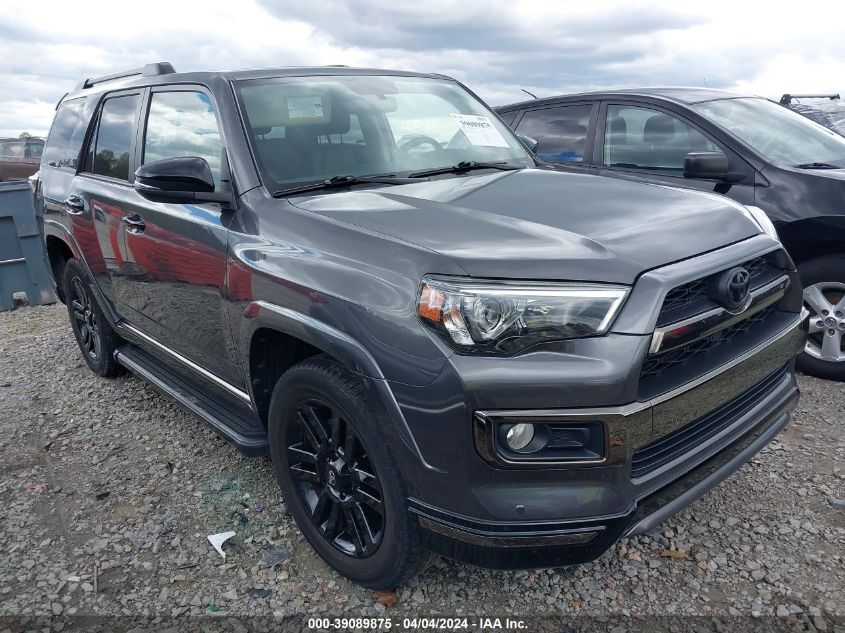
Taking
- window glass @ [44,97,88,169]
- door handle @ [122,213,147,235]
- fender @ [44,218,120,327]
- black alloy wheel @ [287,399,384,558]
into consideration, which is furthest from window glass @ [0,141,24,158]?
black alloy wheel @ [287,399,384,558]

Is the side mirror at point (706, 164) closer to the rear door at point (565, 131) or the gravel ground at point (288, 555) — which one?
the rear door at point (565, 131)

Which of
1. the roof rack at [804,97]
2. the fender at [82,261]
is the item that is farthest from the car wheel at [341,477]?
the roof rack at [804,97]

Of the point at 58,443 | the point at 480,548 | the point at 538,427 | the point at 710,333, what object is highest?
the point at 710,333

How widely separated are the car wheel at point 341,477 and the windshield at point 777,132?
3.32 m

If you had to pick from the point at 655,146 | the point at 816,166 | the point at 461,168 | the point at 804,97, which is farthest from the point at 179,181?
the point at 804,97

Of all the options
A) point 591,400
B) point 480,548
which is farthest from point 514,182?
point 480,548

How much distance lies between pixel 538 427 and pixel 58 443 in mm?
3159

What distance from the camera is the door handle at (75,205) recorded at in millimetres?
4195

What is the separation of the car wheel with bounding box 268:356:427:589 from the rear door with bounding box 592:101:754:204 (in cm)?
266

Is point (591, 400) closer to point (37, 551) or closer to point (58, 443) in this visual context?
point (37, 551)

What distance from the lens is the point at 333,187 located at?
109 inches

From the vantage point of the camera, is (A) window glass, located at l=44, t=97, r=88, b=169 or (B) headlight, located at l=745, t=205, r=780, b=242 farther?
(A) window glass, located at l=44, t=97, r=88, b=169

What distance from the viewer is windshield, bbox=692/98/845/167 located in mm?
4387

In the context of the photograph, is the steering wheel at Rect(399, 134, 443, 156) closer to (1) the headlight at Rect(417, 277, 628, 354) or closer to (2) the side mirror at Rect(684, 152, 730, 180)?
(1) the headlight at Rect(417, 277, 628, 354)
